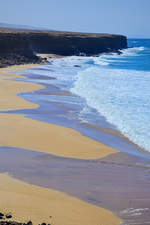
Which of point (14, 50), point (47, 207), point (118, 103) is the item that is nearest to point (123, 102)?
point (118, 103)

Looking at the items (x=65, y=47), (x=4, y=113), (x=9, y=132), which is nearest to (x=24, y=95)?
(x=4, y=113)

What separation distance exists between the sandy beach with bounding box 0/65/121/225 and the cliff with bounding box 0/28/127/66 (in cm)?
2271

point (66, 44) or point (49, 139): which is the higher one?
point (66, 44)

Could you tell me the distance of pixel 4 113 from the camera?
15.5 meters

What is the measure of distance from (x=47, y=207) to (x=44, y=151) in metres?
3.72

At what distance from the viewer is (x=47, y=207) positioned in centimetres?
733

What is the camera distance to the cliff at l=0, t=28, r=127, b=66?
139ft

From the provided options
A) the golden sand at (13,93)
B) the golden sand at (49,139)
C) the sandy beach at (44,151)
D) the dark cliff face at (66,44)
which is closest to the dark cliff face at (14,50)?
the golden sand at (13,93)

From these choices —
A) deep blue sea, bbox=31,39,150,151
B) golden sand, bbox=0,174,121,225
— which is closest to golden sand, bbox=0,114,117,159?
deep blue sea, bbox=31,39,150,151

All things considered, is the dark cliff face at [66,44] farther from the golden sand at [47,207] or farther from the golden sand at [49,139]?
the golden sand at [47,207]

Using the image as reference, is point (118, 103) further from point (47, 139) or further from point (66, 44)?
point (66, 44)

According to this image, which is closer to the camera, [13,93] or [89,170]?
[89,170]

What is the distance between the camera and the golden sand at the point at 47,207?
22.6 ft

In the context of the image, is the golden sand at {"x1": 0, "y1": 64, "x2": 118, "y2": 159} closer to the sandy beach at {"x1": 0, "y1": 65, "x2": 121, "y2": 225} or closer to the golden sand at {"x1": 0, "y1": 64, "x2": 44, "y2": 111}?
the sandy beach at {"x1": 0, "y1": 65, "x2": 121, "y2": 225}
